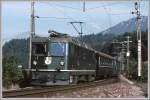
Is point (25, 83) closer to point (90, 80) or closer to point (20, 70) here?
point (20, 70)

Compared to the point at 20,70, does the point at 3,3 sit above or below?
above

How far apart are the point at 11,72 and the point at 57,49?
328 cm

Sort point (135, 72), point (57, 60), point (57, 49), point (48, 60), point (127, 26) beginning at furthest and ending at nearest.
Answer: point (57, 49) → point (48, 60) → point (57, 60) → point (135, 72) → point (127, 26)

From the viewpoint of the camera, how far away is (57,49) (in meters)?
15.3

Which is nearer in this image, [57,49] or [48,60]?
[48,60]

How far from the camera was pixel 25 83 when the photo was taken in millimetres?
13562

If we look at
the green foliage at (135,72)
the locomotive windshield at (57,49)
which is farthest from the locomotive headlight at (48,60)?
the green foliage at (135,72)

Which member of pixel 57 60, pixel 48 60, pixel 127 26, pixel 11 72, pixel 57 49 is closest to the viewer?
pixel 127 26

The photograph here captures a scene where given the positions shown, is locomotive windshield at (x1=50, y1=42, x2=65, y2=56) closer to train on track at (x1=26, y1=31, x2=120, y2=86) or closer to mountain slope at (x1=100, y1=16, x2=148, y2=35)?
train on track at (x1=26, y1=31, x2=120, y2=86)

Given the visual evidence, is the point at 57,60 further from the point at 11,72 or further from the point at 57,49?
the point at 11,72

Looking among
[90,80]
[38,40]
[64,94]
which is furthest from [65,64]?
[64,94]

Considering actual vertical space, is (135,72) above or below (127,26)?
below

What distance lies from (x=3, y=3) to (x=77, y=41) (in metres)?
6.92

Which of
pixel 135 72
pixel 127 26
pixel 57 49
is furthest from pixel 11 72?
pixel 135 72
